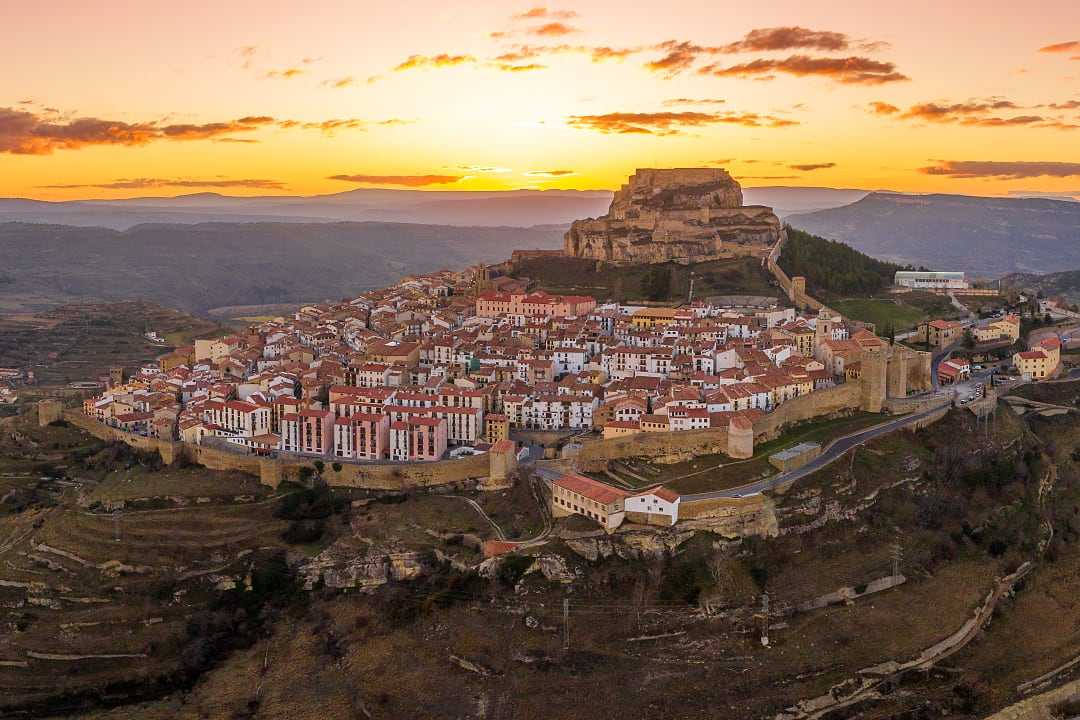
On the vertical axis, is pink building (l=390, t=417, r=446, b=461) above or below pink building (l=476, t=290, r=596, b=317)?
below

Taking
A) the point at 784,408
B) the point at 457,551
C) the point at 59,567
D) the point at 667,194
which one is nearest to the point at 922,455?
the point at 784,408

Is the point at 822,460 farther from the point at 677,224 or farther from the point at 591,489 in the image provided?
the point at 677,224

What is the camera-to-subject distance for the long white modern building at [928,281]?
5134 cm

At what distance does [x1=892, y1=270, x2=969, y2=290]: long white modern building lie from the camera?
51.3 m

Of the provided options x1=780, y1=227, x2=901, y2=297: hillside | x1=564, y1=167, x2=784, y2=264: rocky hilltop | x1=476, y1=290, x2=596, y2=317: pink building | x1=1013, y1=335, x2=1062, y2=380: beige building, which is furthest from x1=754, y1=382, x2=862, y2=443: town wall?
x1=564, y1=167, x2=784, y2=264: rocky hilltop

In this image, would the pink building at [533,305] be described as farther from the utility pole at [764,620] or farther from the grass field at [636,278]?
the utility pole at [764,620]

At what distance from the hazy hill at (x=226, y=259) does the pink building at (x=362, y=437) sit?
242ft

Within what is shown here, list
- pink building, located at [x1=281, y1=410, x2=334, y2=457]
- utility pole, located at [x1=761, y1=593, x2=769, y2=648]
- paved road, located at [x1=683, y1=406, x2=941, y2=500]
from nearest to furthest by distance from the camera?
utility pole, located at [x1=761, y1=593, x2=769, y2=648] → paved road, located at [x1=683, y1=406, x2=941, y2=500] → pink building, located at [x1=281, y1=410, x2=334, y2=457]

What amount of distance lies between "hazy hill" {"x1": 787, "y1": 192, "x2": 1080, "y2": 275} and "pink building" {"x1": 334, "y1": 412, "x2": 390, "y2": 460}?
113171mm

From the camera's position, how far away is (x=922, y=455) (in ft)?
95.8

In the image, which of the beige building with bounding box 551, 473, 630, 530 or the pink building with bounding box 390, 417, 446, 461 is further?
the pink building with bounding box 390, 417, 446, 461

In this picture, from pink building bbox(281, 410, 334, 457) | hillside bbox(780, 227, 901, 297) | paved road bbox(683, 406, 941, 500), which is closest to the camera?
paved road bbox(683, 406, 941, 500)

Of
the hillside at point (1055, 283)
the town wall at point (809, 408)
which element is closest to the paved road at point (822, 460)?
the town wall at point (809, 408)

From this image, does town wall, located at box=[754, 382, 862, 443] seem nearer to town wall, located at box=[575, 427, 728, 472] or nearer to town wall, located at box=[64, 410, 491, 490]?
town wall, located at box=[575, 427, 728, 472]
